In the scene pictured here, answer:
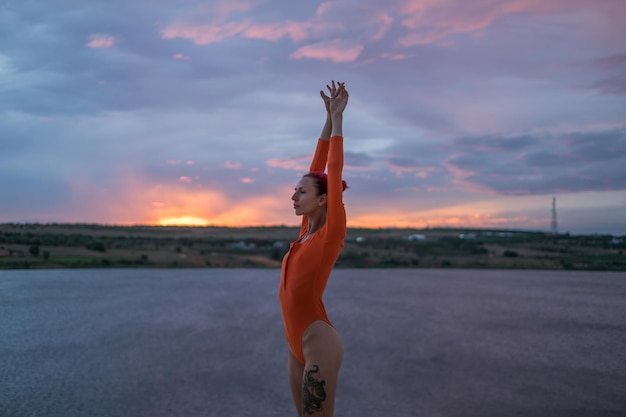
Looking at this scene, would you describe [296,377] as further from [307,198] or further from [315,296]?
[307,198]

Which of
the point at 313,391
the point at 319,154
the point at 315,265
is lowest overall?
the point at 313,391

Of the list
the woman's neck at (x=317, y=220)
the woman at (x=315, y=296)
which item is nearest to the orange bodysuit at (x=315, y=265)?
the woman at (x=315, y=296)

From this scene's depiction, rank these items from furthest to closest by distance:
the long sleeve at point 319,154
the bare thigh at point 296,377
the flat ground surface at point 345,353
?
1. the flat ground surface at point 345,353
2. the long sleeve at point 319,154
3. the bare thigh at point 296,377

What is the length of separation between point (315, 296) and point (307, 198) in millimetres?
485

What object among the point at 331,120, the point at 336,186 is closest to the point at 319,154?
the point at 331,120

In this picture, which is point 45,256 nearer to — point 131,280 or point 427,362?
point 131,280

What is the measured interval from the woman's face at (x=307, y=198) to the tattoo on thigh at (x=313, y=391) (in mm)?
756

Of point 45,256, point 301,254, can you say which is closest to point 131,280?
point 45,256

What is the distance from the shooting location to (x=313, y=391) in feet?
8.38

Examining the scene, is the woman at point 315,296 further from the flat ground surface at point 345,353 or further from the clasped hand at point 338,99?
the flat ground surface at point 345,353

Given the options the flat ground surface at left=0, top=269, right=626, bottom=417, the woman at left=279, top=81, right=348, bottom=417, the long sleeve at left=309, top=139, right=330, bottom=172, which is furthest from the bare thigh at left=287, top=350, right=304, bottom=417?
the flat ground surface at left=0, top=269, right=626, bottom=417

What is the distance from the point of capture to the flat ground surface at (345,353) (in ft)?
20.7

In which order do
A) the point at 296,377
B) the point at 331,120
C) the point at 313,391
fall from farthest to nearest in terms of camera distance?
the point at 331,120 < the point at 296,377 < the point at 313,391

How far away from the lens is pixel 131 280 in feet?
62.6
